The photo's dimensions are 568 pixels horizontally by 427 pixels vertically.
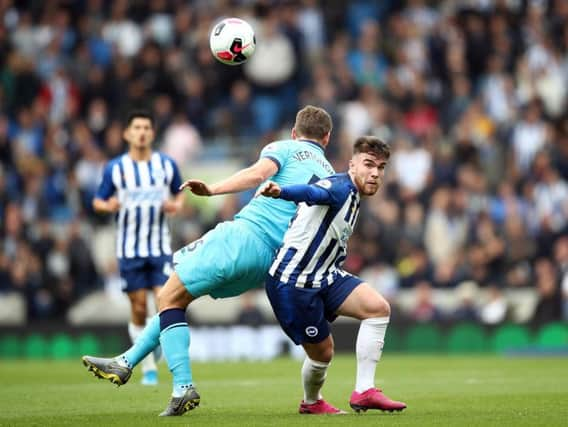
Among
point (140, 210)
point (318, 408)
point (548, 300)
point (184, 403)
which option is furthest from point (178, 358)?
point (548, 300)

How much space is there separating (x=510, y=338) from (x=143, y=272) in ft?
25.1

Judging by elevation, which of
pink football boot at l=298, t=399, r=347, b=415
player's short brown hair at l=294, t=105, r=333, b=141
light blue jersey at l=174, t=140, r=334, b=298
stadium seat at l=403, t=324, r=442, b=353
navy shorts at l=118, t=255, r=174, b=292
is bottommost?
stadium seat at l=403, t=324, r=442, b=353

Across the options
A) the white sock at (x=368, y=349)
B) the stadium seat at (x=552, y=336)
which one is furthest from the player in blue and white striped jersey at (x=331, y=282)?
the stadium seat at (x=552, y=336)

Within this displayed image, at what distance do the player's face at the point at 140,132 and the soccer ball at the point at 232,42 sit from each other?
10.9 ft

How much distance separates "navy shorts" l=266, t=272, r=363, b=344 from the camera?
31.1ft

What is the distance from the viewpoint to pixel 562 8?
2350 cm

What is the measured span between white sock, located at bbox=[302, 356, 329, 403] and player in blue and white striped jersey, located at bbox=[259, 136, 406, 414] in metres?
0.16

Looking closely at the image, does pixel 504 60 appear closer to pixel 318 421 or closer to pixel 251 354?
pixel 251 354

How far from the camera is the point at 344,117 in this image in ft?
75.2

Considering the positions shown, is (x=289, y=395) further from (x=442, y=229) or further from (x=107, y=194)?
(x=442, y=229)

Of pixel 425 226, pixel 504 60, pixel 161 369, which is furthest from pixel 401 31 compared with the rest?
pixel 161 369

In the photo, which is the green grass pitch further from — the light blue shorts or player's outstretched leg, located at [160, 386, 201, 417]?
the light blue shorts

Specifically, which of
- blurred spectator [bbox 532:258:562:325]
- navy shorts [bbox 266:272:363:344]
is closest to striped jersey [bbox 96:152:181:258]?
navy shorts [bbox 266:272:363:344]

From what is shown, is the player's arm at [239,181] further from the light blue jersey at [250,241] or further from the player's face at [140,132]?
the player's face at [140,132]
